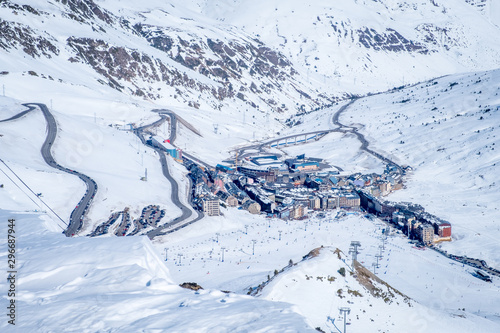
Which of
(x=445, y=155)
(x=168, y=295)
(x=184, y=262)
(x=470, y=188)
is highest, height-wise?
(x=445, y=155)

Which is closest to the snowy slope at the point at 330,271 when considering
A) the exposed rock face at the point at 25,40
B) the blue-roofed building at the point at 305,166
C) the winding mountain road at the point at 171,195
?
the winding mountain road at the point at 171,195

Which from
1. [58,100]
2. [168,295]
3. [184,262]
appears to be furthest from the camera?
[58,100]

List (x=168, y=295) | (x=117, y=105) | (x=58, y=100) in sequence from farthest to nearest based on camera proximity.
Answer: (x=117, y=105) → (x=58, y=100) → (x=168, y=295)

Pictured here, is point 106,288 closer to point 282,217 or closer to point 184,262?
point 184,262

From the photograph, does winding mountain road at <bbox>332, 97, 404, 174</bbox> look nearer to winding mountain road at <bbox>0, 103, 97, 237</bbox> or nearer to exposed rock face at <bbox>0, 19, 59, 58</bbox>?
winding mountain road at <bbox>0, 103, 97, 237</bbox>

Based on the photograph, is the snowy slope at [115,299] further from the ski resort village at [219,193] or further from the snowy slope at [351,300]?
the snowy slope at [351,300]

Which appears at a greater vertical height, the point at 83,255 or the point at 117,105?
the point at 117,105

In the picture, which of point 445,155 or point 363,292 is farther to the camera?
point 445,155

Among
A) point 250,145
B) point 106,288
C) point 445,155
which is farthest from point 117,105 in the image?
point 106,288
